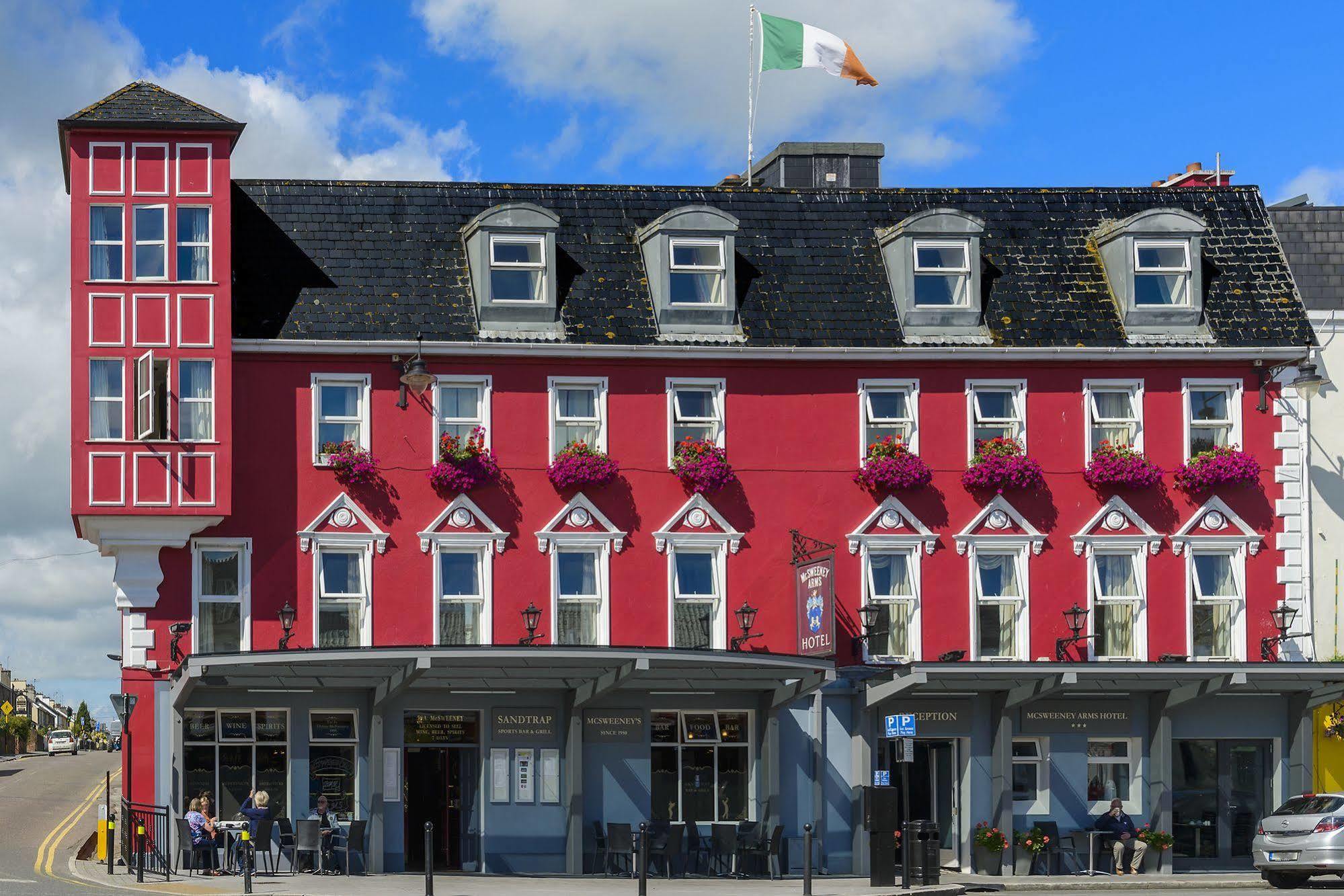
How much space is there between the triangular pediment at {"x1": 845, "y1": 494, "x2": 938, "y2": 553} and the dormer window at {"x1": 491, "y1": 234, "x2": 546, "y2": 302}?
7.03 metres

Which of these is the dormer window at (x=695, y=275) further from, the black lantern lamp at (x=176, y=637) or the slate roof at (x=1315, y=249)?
the slate roof at (x=1315, y=249)

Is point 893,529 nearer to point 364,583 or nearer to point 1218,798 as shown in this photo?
point 1218,798

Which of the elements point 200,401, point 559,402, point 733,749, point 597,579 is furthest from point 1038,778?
point 200,401

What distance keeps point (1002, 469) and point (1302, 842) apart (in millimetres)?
8380

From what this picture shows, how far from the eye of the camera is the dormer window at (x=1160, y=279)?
36.0 metres

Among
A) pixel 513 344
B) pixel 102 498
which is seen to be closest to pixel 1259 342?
pixel 513 344

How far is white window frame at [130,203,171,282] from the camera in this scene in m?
33.3

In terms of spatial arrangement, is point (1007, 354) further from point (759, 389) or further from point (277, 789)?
point (277, 789)

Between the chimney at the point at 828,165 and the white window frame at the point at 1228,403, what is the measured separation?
7964mm

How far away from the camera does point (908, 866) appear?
1201 inches

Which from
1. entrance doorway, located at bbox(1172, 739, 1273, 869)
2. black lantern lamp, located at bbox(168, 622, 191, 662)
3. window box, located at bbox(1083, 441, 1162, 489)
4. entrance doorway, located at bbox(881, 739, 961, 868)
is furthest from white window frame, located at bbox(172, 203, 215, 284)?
entrance doorway, located at bbox(1172, 739, 1273, 869)

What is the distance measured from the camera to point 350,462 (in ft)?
110

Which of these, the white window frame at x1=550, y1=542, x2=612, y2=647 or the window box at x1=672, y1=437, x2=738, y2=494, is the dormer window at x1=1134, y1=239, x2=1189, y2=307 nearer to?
the window box at x1=672, y1=437, x2=738, y2=494

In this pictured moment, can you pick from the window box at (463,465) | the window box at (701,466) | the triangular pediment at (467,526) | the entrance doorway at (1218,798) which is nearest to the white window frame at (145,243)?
the window box at (463,465)
